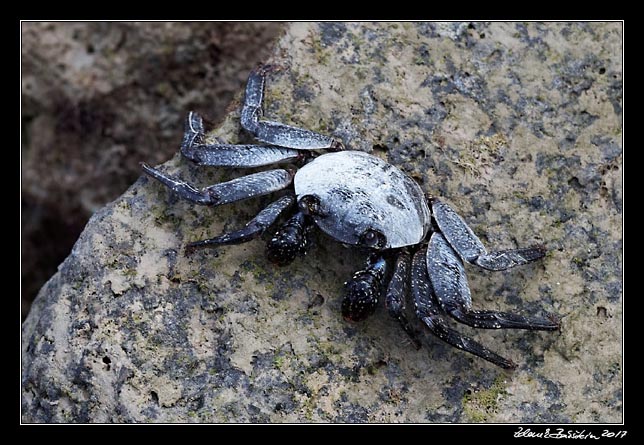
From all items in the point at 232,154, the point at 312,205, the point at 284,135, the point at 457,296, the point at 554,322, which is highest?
the point at 284,135

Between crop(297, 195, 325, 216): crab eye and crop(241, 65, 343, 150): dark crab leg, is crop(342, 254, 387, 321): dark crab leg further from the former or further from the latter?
crop(241, 65, 343, 150): dark crab leg

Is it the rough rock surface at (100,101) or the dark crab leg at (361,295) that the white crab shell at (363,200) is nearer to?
the dark crab leg at (361,295)

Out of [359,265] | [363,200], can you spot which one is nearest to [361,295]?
[359,265]

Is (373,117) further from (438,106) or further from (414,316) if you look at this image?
(414,316)

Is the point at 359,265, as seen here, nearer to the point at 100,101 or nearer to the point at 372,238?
the point at 372,238

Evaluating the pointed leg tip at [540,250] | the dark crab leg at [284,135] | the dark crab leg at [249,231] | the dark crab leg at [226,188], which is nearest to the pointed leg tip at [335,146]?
the dark crab leg at [284,135]

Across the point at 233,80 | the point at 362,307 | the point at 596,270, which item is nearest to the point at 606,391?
the point at 596,270

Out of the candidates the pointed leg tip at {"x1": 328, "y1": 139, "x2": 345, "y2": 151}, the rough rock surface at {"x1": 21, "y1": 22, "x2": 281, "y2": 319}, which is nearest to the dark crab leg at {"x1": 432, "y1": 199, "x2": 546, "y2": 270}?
the pointed leg tip at {"x1": 328, "y1": 139, "x2": 345, "y2": 151}
